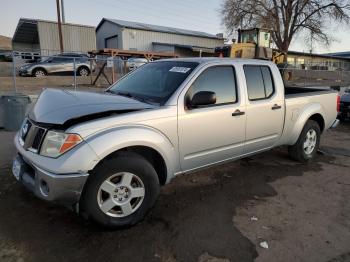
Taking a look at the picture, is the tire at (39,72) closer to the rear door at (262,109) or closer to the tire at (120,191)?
the rear door at (262,109)

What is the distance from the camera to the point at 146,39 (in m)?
44.4

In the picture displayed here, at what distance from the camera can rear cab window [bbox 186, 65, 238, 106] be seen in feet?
13.1

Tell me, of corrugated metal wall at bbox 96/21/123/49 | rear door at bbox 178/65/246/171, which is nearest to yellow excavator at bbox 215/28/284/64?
rear door at bbox 178/65/246/171

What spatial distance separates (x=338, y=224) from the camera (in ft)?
11.8

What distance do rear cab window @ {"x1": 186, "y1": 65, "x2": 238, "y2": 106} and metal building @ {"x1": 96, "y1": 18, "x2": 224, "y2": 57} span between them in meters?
37.8

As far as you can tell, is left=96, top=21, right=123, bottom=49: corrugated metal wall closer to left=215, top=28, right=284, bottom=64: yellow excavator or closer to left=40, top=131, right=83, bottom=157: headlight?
left=215, top=28, right=284, bottom=64: yellow excavator

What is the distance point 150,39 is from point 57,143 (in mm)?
43717

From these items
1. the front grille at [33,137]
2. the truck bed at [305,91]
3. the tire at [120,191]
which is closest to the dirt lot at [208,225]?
the tire at [120,191]

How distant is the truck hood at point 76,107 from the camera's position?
3.14 metres

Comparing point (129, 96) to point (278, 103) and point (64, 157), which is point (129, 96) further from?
point (278, 103)

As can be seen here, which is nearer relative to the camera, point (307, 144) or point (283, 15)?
point (307, 144)

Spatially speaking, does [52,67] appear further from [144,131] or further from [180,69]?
[144,131]

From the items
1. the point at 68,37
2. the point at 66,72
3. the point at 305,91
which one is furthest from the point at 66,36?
the point at 305,91

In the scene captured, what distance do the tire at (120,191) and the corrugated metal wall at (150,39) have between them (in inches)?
1626
